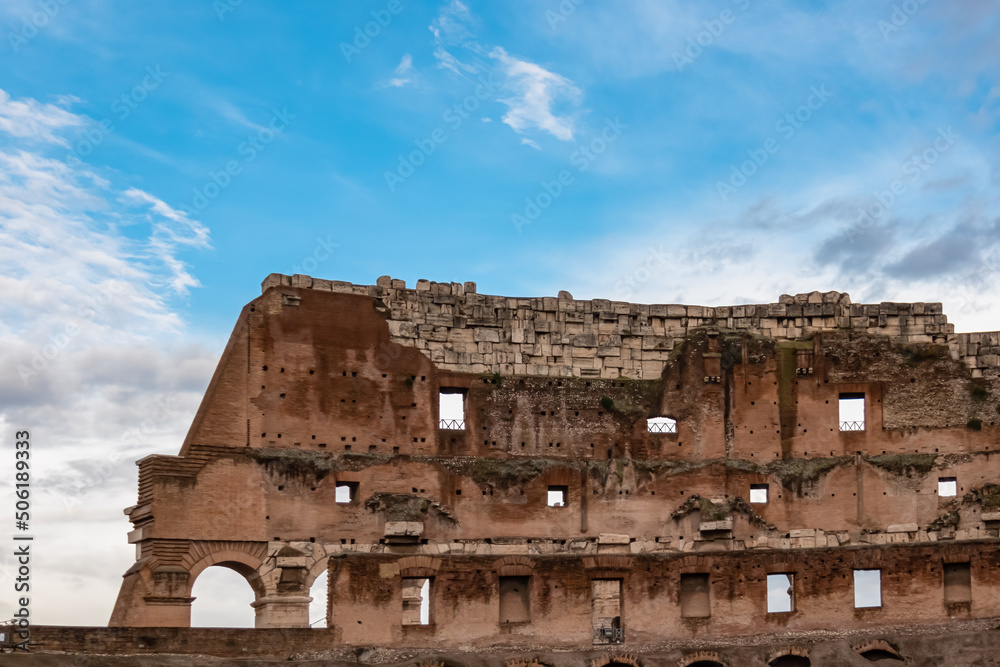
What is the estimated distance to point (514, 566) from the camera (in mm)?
27531

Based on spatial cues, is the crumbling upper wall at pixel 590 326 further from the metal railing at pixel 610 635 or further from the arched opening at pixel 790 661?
the arched opening at pixel 790 661

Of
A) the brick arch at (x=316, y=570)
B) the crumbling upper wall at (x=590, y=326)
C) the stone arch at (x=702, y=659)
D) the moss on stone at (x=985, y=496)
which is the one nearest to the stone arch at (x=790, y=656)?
the stone arch at (x=702, y=659)

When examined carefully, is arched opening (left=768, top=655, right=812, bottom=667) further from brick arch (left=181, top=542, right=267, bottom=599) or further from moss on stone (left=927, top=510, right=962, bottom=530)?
brick arch (left=181, top=542, right=267, bottom=599)

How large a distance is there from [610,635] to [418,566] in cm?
401

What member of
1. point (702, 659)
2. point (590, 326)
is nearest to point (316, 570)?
point (702, 659)

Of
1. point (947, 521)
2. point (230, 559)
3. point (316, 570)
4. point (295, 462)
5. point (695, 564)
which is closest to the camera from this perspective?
point (695, 564)

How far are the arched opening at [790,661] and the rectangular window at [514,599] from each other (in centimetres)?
478

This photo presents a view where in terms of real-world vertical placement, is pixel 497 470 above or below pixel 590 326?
below

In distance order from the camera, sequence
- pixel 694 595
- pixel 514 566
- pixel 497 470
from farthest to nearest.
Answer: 1. pixel 497 470
2. pixel 694 595
3. pixel 514 566

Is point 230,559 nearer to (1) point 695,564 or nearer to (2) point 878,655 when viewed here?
(1) point 695,564

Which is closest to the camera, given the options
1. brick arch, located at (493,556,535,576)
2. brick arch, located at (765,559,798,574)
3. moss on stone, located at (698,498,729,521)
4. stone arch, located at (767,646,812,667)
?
stone arch, located at (767,646,812,667)

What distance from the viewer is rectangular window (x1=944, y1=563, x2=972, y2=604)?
27766mm

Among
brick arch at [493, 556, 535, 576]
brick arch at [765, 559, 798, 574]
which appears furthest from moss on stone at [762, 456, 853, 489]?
brick arch at [493, 556, 535, 576]

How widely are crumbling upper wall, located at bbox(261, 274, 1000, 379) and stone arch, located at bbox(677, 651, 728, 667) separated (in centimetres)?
785
